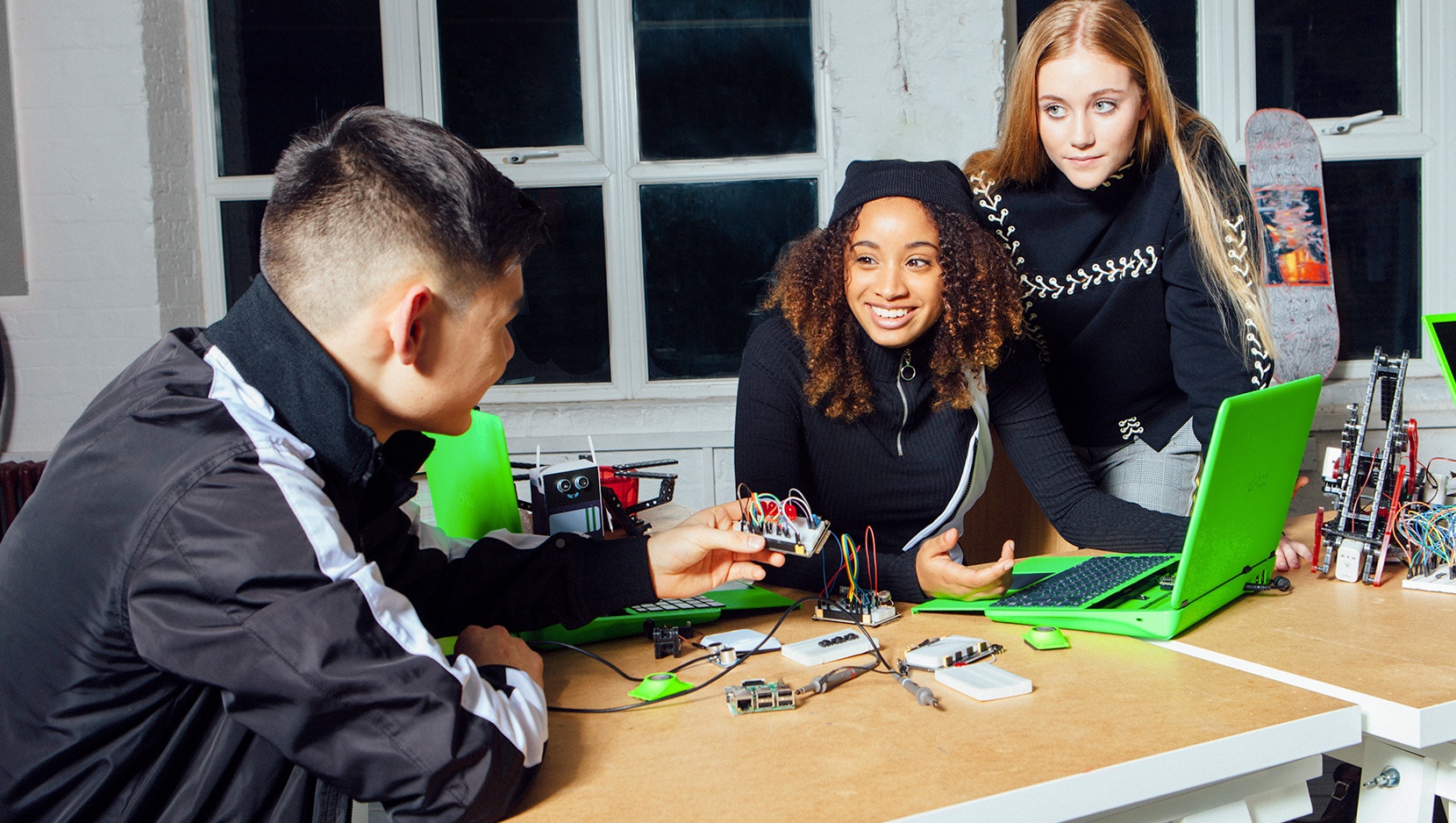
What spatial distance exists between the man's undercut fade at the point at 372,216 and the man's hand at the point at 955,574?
71 centimetres

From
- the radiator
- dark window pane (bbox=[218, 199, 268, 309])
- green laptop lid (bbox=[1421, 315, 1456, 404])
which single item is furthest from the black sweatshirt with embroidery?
the radiator

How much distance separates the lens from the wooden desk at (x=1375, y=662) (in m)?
0.96

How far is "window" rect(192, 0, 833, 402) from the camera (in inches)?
134

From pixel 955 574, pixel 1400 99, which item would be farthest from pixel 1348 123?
pixel 955 574

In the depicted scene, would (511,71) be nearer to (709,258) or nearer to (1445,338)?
(709,258)

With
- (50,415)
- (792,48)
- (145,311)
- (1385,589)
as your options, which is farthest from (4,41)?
(1385,589)

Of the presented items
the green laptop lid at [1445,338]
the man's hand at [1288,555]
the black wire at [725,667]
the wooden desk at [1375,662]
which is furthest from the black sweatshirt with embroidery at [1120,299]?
the black wire at [725,667]

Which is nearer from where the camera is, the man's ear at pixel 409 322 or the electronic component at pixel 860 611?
the man's ear at pixel 409 322

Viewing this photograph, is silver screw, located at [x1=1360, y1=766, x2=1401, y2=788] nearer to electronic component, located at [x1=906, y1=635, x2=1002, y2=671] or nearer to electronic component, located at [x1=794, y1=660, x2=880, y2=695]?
electronic component, located at [x1=906, y1=635, x2=1002, y2=671]

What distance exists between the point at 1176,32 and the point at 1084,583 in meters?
2.74

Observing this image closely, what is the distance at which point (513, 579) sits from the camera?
4.08 ft

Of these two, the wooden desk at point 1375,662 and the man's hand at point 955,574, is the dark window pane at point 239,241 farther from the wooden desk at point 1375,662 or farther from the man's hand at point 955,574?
the wooden desk at point 1375,662

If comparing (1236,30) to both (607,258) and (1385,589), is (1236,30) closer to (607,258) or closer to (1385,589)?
(607,258)

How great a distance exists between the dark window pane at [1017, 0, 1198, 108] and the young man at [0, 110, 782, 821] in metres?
2.96
